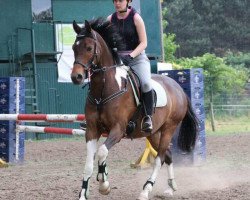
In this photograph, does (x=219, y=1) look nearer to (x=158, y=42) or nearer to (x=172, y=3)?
(x=172, y=3)

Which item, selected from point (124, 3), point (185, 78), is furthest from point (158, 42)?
point (124, 3)

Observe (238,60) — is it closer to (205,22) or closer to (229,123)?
(205,22)

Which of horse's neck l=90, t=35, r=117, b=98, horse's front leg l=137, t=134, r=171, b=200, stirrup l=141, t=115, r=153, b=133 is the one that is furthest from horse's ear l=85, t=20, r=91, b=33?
horse's front leg l=137, t=134, r=171, b=200

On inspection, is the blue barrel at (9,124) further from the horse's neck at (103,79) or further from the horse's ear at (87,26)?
the horse's ear at (87,26)

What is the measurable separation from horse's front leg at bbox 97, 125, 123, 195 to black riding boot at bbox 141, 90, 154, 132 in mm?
776

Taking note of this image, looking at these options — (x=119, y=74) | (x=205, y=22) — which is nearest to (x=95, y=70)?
(x=119, y=74)

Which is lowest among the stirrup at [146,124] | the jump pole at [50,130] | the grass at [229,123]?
the grass at [229,123]

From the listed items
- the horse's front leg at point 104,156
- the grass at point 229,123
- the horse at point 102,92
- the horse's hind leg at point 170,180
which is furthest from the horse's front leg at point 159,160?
the grass at point 229,123

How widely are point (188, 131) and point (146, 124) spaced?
1.99 meters

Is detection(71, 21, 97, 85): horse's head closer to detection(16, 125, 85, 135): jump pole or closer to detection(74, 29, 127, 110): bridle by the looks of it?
detection(74, 29, 127, 110): bridle

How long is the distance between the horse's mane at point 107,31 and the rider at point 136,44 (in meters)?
0.22

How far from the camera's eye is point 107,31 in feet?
28.0

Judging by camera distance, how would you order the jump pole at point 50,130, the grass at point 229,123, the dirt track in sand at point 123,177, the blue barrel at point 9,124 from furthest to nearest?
the grass at point 229,123, the blue barrel at point 9,124, the jump pole at point 50,130, the dirt track in sand at point 123,177

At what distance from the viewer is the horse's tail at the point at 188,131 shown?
10508 millimetres
